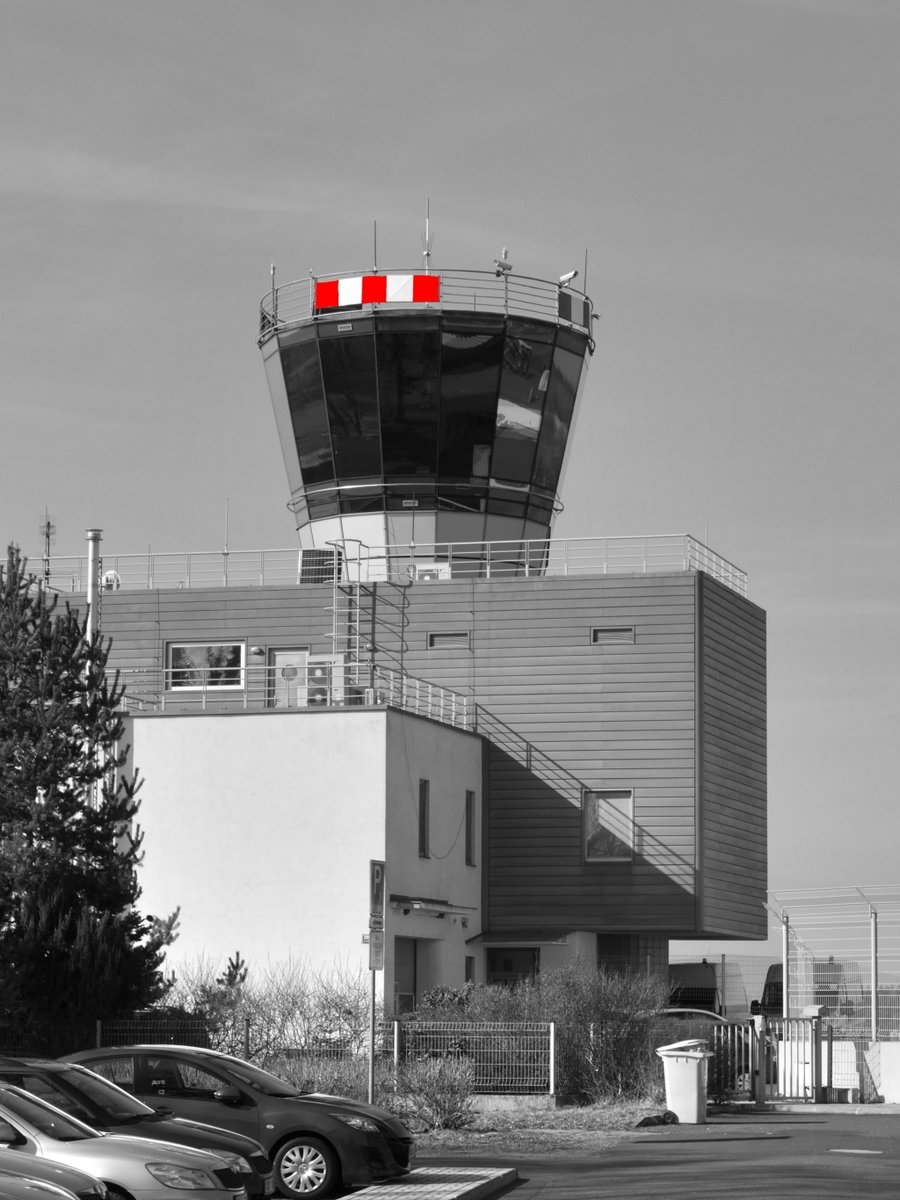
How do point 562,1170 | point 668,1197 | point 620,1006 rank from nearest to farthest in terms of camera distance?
1. point 668,1197
2. point 562,1170
3. point 620,1006

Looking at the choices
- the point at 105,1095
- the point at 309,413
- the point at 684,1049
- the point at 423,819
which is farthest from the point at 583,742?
the point at 105,1095

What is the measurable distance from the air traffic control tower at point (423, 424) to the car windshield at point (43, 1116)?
26748 millimetres

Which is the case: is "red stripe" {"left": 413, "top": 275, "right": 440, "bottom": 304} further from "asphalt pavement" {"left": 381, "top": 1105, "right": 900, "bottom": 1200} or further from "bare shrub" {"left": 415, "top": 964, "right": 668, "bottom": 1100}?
"asphalt pavement" {"left": 381, "top": 1105, "right": 900, "bottom": 1200}

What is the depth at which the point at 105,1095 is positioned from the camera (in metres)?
15.9

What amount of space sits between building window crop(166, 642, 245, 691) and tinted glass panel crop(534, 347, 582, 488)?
7647 mm

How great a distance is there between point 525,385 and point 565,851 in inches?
408

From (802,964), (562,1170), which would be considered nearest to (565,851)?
(802,964)

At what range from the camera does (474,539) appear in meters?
41.3

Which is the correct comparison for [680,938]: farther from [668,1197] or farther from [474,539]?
[668,1197]

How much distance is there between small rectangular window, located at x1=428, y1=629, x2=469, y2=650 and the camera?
38.9 meters

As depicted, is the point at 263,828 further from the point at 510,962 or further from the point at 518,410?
the point at 518,410

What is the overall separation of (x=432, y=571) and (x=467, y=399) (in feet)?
12.4

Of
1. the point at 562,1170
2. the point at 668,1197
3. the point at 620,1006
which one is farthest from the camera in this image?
the point at 620,1006

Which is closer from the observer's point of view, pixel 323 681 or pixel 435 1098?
pixel 435 1098
